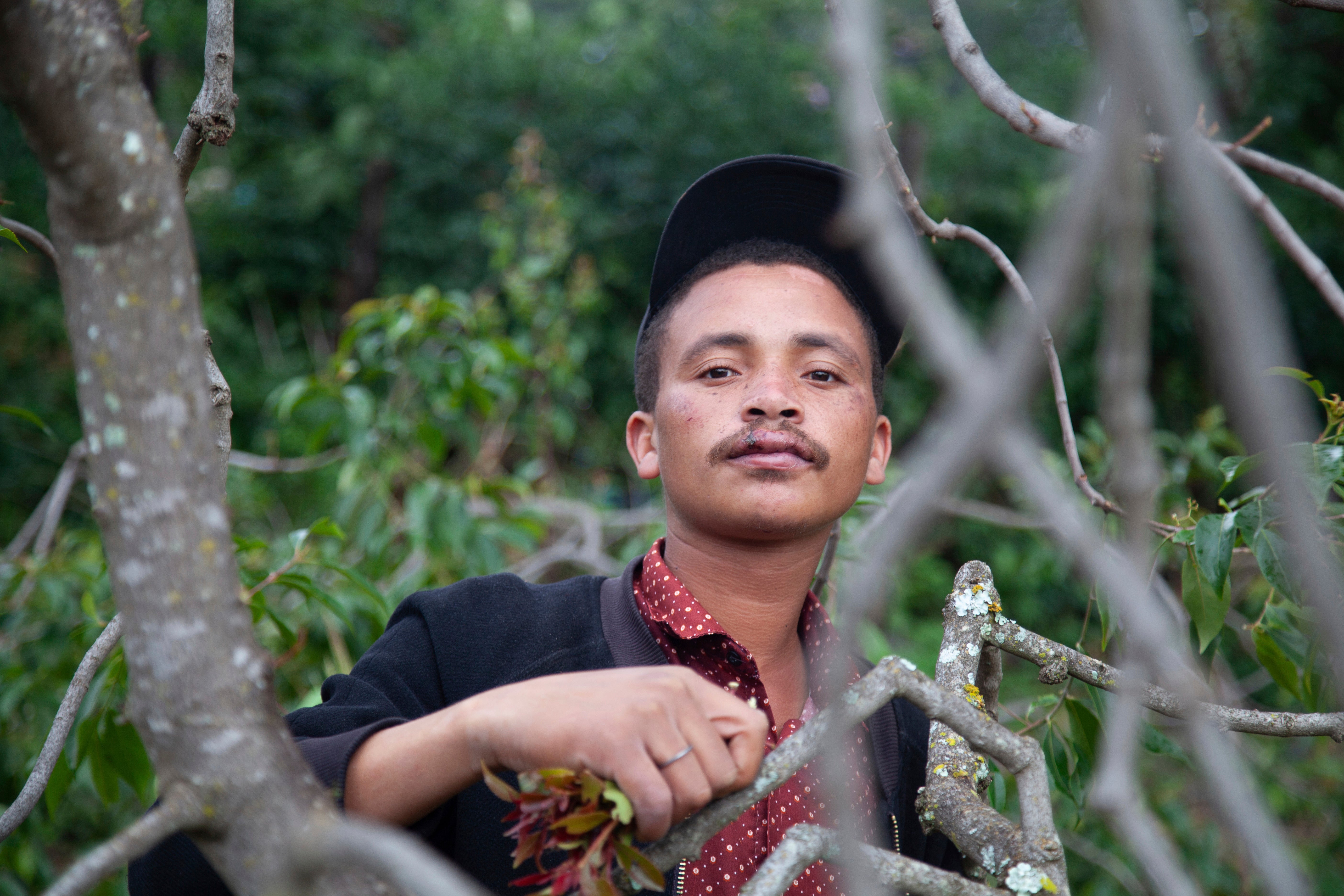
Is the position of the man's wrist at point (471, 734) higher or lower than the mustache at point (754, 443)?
lower

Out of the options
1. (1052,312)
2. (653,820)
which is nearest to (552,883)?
(653,820)

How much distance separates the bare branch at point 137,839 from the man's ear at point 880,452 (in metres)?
0.97

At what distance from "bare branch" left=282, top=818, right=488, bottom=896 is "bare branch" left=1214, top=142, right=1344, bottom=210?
113cm

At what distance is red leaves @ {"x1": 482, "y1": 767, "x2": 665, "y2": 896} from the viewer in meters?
0.56

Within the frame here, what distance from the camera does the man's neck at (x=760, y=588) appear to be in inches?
44.8

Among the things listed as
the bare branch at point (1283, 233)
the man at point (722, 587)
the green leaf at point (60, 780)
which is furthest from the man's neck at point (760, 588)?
the green leaf at point (60, 780)

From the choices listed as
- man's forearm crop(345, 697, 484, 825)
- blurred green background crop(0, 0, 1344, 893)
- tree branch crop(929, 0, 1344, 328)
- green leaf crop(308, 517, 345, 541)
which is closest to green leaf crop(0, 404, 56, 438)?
green leaf crop(308, 517, 345, 541)

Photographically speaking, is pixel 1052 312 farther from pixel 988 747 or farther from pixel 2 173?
pixel 2 173

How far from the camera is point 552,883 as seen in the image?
0.56m

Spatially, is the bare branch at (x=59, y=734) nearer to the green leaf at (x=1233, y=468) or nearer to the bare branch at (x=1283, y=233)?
the green leaf at (x=1233, y=468)

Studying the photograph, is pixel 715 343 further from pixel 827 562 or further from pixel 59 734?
pixel 59 734

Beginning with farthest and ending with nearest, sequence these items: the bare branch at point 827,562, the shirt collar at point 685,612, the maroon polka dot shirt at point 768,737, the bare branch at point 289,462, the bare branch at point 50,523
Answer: the bare branch at point 289,462
the bare branch at point 50,523
the bare branch at point 827,562
the shirt collar at point 685,612
the maroon polka dot shirt at point 768,737

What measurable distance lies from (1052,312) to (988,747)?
53 cm

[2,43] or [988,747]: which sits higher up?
[2,43]
